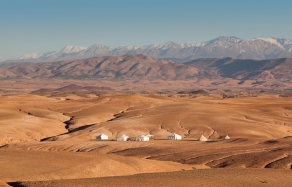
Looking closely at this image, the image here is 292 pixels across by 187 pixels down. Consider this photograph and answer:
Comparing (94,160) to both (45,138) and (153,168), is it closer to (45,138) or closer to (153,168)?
(153,168)

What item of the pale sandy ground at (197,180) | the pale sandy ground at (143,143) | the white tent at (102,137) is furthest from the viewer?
the white tent at (102,137)

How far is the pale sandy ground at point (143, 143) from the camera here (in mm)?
37938

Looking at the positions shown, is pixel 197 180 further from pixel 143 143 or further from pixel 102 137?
pixel 102 137

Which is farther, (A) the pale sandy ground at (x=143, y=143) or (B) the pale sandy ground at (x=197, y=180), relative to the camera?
(A) the pale sandy ground at (x=143, y=143)

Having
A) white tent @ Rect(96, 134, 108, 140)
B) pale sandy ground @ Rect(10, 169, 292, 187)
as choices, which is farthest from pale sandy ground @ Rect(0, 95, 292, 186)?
white tent @ Rect(96, 134, 108, 140)

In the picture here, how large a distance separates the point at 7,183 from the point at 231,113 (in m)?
77.0

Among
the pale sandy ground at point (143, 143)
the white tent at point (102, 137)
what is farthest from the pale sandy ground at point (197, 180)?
the white tent at point (102, 137)

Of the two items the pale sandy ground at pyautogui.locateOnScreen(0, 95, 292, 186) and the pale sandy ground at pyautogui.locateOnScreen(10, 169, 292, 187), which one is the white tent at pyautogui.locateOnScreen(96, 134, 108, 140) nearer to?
the pale sandy ground at pyautogui.locateOnScreen(0, 95, 292, 186)

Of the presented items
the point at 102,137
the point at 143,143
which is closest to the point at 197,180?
the point at 143,143

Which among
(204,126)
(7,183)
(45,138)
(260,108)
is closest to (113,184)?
(7,183)

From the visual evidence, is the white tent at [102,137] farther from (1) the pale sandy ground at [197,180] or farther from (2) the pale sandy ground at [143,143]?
(1) the pale sandy ground at [197,180]

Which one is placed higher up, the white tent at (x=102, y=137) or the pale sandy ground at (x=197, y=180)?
the pale sandy ground at (x=197, y=180)

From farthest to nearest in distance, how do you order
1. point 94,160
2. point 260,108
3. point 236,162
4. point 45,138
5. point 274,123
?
point 260,108
point 274,123
point 45,138
point 236,162
point 94,160

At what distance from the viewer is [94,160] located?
140 feet
